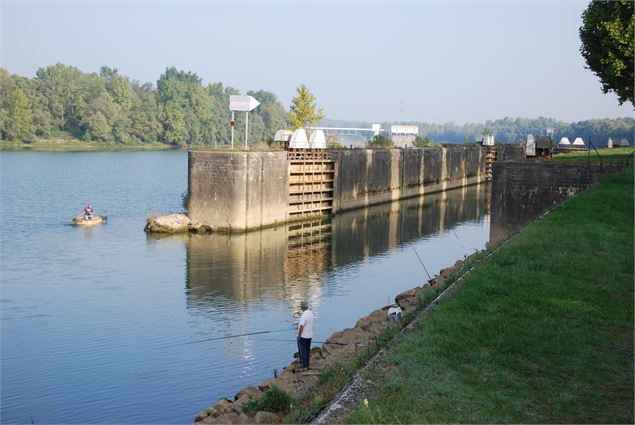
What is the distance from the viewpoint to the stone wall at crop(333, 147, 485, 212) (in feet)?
172

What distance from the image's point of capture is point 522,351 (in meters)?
11.6

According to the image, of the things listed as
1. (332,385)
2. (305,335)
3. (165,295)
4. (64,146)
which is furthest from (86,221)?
(64,146)

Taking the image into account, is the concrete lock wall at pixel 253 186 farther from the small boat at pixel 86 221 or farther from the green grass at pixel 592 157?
the green grass at pixel 592 157

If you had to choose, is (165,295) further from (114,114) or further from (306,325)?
(114,114)

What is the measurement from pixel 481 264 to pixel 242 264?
1545 centimetres

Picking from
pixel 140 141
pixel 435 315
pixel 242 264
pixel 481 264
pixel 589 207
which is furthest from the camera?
pixel 140 141

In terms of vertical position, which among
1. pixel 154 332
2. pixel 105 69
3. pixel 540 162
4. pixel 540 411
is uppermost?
pixel 105 69

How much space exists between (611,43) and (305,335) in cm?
2295

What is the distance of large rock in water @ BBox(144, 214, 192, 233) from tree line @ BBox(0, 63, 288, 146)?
75.9 meters

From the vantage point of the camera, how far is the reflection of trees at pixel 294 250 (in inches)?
1098

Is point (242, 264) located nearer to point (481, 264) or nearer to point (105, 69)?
point (481, 264)

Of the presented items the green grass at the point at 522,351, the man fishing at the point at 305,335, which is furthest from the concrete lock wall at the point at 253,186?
the man fishing at the point at 305,335

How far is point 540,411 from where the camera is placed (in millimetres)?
9516

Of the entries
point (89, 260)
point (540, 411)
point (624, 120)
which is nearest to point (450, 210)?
point (89, 260)
